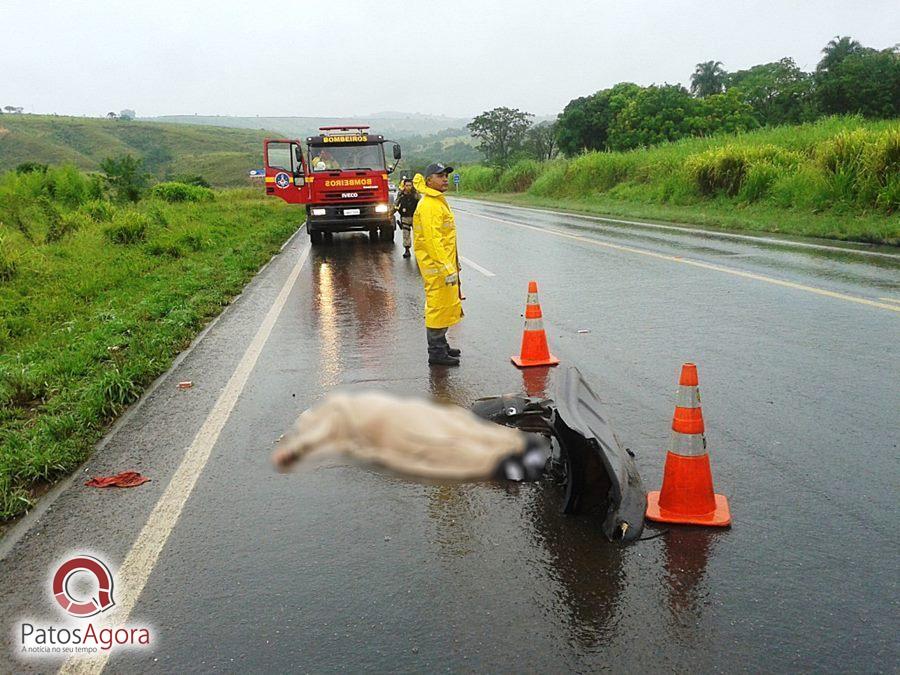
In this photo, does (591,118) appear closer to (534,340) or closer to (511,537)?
(534,340)

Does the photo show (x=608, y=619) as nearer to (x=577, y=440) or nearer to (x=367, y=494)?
(x=577, y=440)

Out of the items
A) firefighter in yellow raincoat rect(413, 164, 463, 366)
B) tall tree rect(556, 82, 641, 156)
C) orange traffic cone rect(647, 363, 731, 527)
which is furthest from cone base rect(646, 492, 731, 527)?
tall tree rect(556, 82, 641, 156)

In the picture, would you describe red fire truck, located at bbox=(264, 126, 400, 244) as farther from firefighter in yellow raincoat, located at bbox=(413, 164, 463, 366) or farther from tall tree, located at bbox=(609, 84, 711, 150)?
tall tree, located at bbox=(609, 84, 711, 150)

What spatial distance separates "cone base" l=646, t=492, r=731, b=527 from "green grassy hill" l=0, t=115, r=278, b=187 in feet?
295

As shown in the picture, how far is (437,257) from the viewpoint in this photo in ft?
21.7

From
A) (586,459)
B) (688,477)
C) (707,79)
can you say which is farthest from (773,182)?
(707,79)

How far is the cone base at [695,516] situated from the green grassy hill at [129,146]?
295 ft

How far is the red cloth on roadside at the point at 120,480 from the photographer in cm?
449

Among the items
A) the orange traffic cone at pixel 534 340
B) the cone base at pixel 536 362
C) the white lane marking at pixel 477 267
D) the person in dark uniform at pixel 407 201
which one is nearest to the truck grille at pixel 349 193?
the person in dark uniform at pixel 407 201

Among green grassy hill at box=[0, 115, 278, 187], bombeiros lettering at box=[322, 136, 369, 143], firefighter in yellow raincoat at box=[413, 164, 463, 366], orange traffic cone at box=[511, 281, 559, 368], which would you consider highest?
green grassy hill at box=[0, 115, 278, 187]

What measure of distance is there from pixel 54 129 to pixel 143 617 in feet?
472

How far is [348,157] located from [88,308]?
957 centimetres

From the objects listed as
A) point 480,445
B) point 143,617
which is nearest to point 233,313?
point 143,617

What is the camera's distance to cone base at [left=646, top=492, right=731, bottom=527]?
12.3 feet
